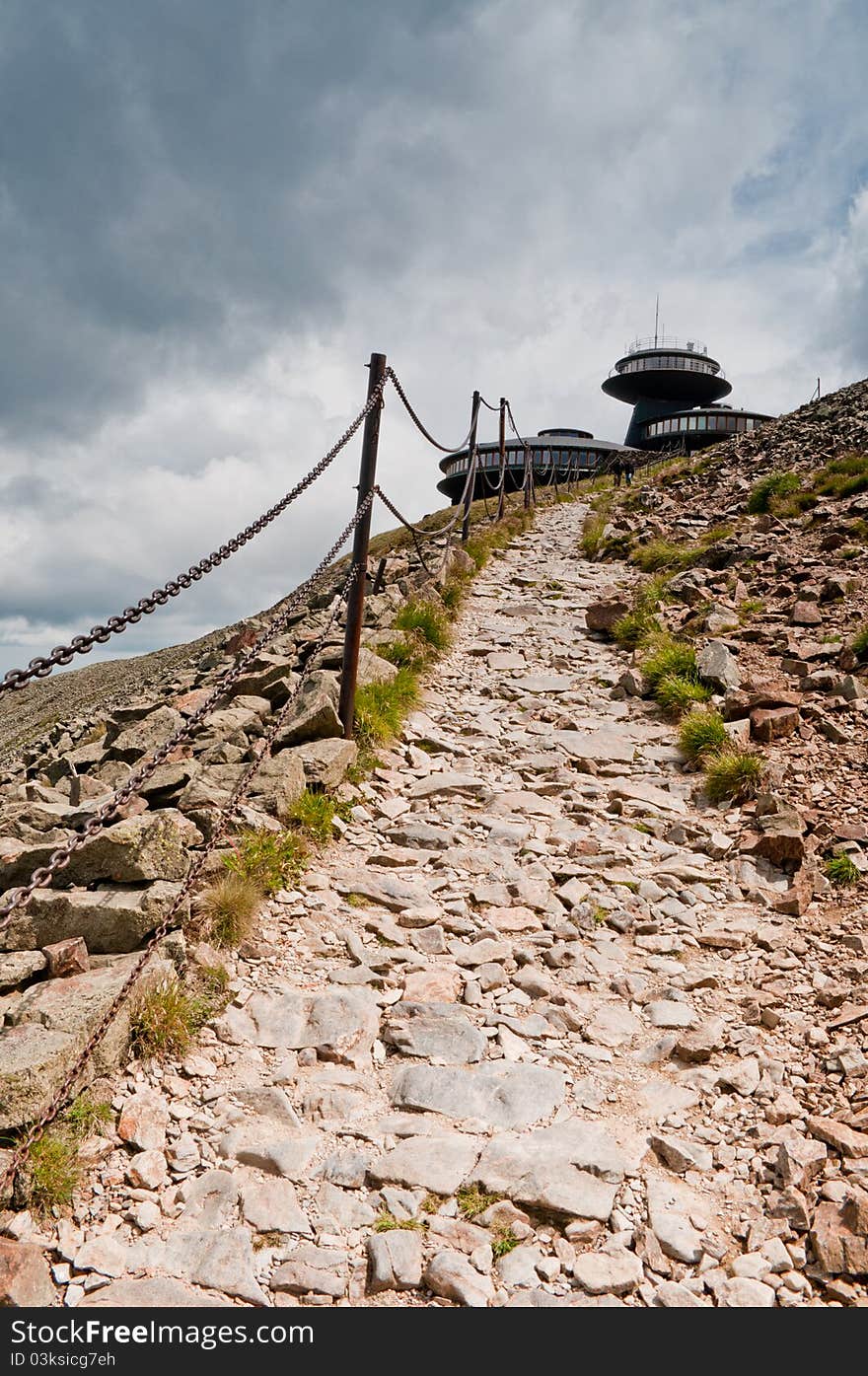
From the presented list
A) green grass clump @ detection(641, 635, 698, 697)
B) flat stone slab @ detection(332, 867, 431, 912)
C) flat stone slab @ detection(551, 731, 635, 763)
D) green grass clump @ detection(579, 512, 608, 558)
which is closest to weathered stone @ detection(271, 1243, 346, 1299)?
flat stone slab @ detection(332, 867, 431, 912)

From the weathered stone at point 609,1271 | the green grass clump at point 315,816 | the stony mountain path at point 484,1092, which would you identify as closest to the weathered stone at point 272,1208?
the stony mountain path at point 484,1092

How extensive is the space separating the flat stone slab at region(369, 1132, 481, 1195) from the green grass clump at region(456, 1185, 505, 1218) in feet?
0.13

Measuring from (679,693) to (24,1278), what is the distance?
692 cm

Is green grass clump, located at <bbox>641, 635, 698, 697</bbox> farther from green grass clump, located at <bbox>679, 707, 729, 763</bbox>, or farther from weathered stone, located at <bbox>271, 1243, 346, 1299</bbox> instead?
weathered stone, located at <bbox>271, 1243, 346, 1299</bbox>

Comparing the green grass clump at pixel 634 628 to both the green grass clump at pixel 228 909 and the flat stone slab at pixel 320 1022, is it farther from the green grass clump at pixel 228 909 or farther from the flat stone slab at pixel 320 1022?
the flat stone slab at pixel 320 1022

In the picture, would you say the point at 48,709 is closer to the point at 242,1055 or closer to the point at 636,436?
the point at 242,1055

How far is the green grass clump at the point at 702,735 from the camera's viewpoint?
7270 millimetres

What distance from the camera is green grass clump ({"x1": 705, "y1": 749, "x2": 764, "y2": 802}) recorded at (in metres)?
6.58

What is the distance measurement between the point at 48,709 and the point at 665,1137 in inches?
856

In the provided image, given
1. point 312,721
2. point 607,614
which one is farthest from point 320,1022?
point 607,614

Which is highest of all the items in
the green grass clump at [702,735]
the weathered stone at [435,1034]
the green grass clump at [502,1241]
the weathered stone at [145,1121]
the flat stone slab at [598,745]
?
the green grass clump at [702,735]

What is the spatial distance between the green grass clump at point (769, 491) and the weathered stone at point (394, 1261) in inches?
561
